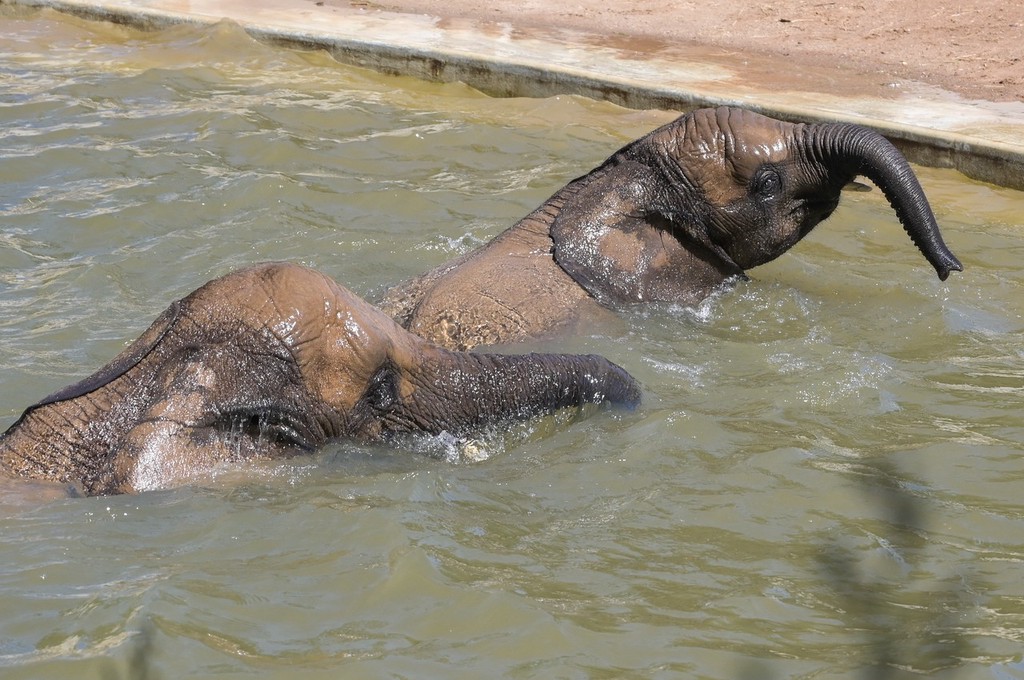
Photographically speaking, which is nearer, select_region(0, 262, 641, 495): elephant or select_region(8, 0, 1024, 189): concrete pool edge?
select_region(0, 262, 641, 495): elephant

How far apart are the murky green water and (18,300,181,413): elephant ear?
1.34 feet

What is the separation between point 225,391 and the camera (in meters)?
4.79

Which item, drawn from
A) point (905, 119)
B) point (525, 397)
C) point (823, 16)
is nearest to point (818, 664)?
point (525, 397)

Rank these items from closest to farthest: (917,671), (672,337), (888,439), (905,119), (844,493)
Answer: (917,671) < (844,493) < (888,439) < (672,337) < (905,119)

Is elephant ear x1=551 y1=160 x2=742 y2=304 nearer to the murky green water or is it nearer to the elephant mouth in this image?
the murky green water

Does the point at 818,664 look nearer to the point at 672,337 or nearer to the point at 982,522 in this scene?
the point at 982,522

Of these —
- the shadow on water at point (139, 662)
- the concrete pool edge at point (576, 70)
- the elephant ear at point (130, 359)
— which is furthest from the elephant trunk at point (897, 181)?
the shadow on water at point (139, 662)

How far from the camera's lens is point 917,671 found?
4.03 metres

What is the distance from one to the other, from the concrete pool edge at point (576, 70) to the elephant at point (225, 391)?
6662 millimetres

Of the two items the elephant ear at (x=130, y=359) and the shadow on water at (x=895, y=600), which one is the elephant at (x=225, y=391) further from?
the shadow on water at (x=895, y=600)

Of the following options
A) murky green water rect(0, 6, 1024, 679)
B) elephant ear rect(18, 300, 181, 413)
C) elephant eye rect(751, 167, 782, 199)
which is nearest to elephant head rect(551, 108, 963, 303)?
elephant eye rect(751, 167, 782, 199)

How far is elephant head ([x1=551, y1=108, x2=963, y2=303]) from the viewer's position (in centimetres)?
709

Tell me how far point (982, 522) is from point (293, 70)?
10.1 meters

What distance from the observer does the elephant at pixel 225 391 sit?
4773mm
